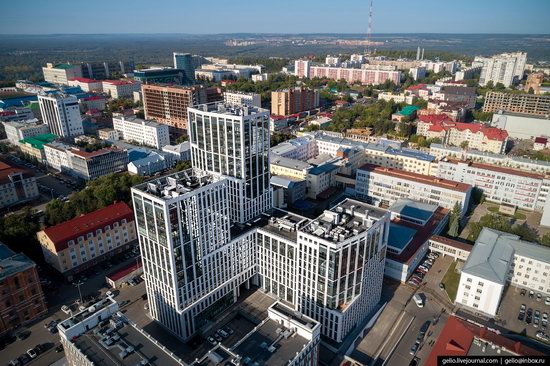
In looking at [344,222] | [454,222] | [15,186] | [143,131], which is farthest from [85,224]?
[454,222]

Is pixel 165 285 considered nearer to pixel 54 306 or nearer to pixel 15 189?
pixel 54 306

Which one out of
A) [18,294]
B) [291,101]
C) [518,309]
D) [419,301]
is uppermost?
[291,101]

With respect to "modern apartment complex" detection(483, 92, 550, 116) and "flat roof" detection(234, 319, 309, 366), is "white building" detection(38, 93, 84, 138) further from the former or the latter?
"modern apartment complex" detection(483, 92, 550, 116)

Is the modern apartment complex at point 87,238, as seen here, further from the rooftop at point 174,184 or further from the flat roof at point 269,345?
the flat roof at point 269,345

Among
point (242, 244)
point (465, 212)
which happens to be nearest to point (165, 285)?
point (242, 244)

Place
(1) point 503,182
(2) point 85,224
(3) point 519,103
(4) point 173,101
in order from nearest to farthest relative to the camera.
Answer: (2) point 85,224 → (1) point 503,182 → (4) point 173,101 → (3) point 519,103

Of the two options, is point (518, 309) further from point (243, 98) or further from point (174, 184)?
point (243, 98)

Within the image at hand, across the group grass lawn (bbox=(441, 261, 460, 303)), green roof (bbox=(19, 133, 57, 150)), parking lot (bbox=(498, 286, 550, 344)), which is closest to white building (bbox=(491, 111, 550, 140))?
grass lawn (bbox=(441, 261, 460, 303))
